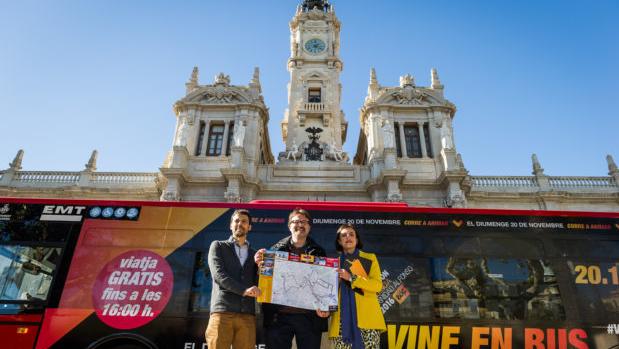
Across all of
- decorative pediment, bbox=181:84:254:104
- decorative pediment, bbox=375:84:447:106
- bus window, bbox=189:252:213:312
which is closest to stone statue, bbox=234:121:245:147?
decorative pediment, bbox=181:84:254:104

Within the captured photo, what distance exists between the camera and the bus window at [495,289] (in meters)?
5.91

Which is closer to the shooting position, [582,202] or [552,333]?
[552,333]

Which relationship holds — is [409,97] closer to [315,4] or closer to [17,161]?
[315,4]

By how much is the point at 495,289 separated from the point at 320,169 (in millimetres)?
17261

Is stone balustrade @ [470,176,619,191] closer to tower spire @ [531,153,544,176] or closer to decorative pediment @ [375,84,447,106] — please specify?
tower spire @ [531,153,544,176]

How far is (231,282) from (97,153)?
24.0 m

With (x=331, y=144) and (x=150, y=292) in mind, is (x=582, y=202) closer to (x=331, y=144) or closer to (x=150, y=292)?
(x=331, y=144)

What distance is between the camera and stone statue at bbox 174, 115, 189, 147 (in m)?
23.0

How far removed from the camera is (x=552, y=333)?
5.81 m

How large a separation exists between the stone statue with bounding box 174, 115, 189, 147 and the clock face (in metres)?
14.4

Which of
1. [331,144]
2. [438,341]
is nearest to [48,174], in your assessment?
[331,144]

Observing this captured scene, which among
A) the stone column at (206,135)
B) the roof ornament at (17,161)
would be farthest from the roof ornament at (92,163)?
the stone column at (206,135)

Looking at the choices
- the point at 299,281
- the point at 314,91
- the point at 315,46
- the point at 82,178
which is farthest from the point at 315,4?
the point at 299,281

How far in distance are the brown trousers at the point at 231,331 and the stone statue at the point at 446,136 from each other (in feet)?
68.2
